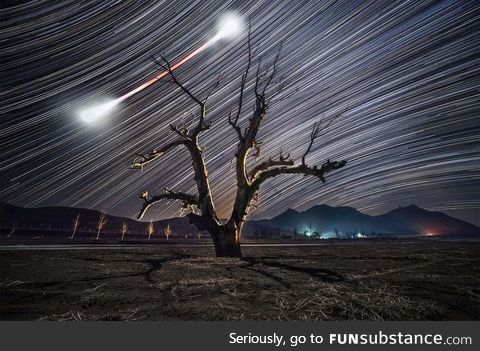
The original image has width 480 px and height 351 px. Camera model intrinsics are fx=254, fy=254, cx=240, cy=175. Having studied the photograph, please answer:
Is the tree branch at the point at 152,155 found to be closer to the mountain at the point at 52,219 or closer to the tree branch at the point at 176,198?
the tree branch at the point at 176,198

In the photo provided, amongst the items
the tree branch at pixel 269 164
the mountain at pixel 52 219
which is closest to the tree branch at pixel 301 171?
the tree branch at pixel 269 164

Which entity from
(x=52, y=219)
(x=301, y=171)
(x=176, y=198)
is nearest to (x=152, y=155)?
(x=176, y=198)

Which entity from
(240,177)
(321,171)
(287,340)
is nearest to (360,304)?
(287,340)

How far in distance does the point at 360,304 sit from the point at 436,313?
903mm

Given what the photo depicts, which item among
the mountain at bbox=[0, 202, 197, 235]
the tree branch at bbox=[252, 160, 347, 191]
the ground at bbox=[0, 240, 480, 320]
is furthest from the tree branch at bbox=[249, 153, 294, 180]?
the mountain at bbox=[0, 202, 197, 235]

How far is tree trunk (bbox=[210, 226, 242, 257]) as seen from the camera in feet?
38.2

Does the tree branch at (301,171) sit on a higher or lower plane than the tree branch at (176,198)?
higher

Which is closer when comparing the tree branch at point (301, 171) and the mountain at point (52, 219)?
the tree branch at point (301, 171)

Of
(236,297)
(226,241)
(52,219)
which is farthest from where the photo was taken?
(52,219)

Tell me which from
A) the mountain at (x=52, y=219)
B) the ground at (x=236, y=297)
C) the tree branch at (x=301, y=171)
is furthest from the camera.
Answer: the mountain at (x=52, y=219)

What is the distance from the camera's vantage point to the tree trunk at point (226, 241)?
38.2 ft

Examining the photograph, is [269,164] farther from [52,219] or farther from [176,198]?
[52,219]

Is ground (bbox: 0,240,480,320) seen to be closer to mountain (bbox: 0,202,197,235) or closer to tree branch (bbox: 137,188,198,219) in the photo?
tree branch (bbox: 137,188,198,219)

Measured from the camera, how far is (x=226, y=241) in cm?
1172
